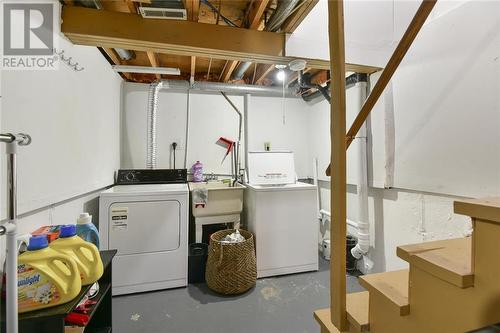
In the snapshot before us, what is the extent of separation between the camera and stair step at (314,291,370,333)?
1017 millimetres

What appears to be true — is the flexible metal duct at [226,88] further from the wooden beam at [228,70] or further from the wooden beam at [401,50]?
the wooden beam at [401,50]

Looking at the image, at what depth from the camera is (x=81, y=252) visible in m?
1.09

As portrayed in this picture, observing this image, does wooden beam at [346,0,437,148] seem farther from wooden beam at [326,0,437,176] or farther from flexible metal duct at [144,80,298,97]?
flexible metal duct at [144,80,298,97]

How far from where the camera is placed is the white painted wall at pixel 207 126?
318 cm

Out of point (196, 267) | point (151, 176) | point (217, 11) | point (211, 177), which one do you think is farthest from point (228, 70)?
point (196, 267)

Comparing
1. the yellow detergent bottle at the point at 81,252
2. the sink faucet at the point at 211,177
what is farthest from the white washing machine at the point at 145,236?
the yellow detergent bottle at the point at 81,252

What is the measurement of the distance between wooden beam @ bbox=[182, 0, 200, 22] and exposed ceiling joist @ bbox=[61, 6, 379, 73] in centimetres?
5

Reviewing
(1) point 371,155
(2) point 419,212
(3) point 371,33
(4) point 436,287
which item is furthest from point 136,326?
(3) point 371,33

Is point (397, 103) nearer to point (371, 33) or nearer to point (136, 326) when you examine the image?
point (371, 33)

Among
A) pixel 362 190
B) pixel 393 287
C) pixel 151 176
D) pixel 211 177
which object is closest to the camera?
pixel 393 287

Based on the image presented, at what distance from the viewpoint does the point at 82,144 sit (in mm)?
1919

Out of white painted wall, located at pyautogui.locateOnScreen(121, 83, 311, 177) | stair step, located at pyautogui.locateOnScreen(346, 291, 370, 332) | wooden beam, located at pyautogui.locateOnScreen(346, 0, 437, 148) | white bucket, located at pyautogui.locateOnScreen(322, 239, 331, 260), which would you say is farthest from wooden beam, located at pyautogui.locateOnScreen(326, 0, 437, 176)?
white painted wall, located at pyautogui.locateOnScreen(121, 83, 311, 177)

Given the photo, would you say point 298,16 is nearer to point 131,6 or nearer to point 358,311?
point 131,6

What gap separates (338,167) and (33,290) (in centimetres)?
130
